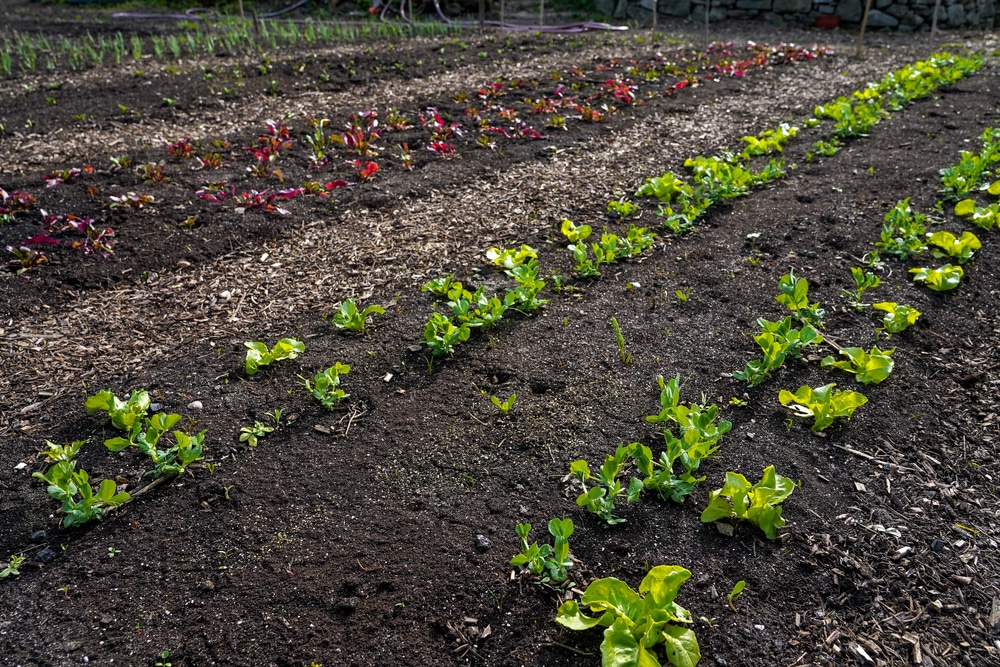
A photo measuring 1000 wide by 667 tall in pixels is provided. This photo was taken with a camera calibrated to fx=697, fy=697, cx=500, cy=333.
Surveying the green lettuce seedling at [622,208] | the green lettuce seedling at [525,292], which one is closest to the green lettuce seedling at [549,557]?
the green lettuce seedling at [525,292]

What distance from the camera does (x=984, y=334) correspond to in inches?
136

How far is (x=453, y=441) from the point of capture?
2.73 meters

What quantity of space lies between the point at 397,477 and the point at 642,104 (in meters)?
5.68

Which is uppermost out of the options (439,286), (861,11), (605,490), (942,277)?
(861,11)

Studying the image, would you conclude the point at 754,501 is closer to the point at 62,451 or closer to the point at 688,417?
the point at 688,417

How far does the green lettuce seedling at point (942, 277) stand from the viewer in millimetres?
3646

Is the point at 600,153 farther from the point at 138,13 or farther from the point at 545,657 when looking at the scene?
the point at 138,13

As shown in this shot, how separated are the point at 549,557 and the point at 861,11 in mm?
12853

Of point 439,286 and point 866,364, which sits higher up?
point 439,286

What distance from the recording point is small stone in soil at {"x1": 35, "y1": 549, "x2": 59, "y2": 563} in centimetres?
227

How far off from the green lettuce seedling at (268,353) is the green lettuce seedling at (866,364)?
2373 mm

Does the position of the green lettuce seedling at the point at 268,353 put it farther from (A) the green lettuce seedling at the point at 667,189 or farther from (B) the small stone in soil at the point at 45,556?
(A) the green lettuce seedling at the point at 667,189

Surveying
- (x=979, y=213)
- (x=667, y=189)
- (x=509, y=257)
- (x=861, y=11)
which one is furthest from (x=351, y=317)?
(x=861, y=11)

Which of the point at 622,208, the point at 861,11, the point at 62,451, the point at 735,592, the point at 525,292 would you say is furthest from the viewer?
the point at 861,11
